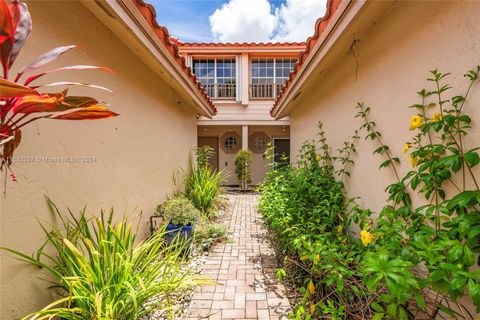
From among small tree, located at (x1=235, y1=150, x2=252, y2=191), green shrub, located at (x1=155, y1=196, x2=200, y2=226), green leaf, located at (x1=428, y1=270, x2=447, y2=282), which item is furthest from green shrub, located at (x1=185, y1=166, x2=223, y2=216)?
green leaf, located at (x1=428, y1=270, x2=447, y2=282)

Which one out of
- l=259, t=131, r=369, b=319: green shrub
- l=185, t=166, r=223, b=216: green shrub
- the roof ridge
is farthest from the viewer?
the roof ridge

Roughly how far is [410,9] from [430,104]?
0.87m

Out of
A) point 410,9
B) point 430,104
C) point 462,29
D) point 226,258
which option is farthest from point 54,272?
point 410,9

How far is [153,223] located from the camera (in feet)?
12.2

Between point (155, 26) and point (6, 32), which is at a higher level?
point (155, 26)

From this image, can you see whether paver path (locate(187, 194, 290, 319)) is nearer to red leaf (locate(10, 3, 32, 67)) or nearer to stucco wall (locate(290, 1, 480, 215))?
stucco wall (locate(290, 1, 480, 215))

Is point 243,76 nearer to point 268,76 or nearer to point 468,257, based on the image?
point 268,76

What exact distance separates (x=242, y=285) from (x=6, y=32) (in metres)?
2.97

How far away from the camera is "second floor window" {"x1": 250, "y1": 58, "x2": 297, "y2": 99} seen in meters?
10.3

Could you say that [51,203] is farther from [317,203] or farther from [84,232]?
[317,203]

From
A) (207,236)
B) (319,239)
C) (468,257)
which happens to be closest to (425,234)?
(468,257)

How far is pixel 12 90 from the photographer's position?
79 cm

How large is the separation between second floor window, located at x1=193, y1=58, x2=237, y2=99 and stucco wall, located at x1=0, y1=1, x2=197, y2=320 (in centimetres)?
654

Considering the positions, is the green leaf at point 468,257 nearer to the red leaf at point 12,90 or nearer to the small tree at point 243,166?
the red leaf at point 12,90
